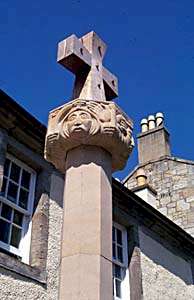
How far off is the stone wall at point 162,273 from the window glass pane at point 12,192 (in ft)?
11.1

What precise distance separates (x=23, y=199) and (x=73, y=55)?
3605 mm

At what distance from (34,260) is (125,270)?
9.59 feet

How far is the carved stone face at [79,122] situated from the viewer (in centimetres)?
353

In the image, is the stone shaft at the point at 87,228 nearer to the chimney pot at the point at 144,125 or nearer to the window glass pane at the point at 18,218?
the window glass pane at the point at 18,218

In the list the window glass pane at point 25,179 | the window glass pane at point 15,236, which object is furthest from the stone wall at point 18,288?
the window glass pane at point 25,179

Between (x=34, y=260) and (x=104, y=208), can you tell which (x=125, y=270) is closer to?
(x=34, y=260)

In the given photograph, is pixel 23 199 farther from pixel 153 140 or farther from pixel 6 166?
pixel 153 140

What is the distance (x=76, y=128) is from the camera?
3.54 meters

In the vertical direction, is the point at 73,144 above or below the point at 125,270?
below

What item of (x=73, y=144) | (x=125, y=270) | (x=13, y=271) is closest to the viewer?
(x=73, y=144)

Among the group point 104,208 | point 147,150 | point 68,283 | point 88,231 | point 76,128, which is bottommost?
point 68,283

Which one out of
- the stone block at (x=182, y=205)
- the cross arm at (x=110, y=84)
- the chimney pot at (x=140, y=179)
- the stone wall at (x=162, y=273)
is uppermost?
the chimney pot at (x=140, y=179)

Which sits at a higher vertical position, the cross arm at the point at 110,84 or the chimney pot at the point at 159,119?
the chimney pot at the point at 159,119

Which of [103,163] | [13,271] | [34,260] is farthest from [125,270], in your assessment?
[103,163]
